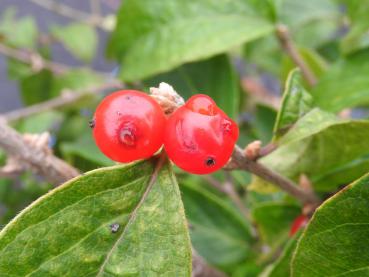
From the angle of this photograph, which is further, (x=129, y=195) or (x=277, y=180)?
(x=277, y=180)

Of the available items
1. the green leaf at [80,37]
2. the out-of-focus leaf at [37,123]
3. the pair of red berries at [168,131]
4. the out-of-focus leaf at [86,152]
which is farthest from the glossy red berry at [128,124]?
the green leaf at [80,37]

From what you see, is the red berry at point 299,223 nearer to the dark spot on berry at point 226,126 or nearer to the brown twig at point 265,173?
the brown twig at point 265,173

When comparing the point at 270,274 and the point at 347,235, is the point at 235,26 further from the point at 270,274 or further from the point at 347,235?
the point at 347,235

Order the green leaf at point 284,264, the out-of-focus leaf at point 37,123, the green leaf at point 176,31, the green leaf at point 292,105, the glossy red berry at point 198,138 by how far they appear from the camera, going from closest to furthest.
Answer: the glossy red berry at point 198,138
the green leaf at point 292,105
the green leaf at point 284,264
the green leaf at point 176,31
the out-of-focus leaf at point 37,123

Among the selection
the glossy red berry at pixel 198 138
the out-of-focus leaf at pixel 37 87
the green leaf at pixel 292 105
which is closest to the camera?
the glossy red berry at pixel 198 138

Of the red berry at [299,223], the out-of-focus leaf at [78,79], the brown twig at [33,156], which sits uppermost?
the out-of-focus leaf at [78,79]

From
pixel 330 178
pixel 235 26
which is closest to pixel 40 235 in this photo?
pixel 330 178
